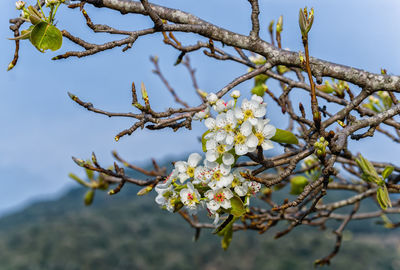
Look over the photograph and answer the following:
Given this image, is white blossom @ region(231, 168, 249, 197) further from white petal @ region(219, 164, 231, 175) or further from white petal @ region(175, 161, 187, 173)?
white petal @ region(175, 161, 187, 173)

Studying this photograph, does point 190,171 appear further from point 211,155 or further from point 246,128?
point 246,128

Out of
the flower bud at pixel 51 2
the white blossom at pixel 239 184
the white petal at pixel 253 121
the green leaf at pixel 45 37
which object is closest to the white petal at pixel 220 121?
the white petal at pixel 253 121

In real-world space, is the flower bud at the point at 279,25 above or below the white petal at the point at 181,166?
above

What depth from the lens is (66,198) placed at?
34.9 meters

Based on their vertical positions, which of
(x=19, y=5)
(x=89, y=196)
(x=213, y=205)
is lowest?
(x=89, y=196)

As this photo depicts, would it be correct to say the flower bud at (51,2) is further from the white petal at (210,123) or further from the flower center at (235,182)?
the flower center at (235,182)

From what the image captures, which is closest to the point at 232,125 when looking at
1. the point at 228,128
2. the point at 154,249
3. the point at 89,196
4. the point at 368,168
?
the point at 228,128

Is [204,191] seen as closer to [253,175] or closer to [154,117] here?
[253,175]

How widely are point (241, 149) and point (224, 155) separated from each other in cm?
8

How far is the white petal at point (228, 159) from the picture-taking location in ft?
5.46

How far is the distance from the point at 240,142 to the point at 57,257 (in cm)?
1773

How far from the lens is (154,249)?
19109 mm

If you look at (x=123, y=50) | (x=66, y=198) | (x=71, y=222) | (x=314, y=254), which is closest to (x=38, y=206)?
(x=66, y=198)

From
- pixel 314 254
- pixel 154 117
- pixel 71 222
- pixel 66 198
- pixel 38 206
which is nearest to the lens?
pixel 154 117
